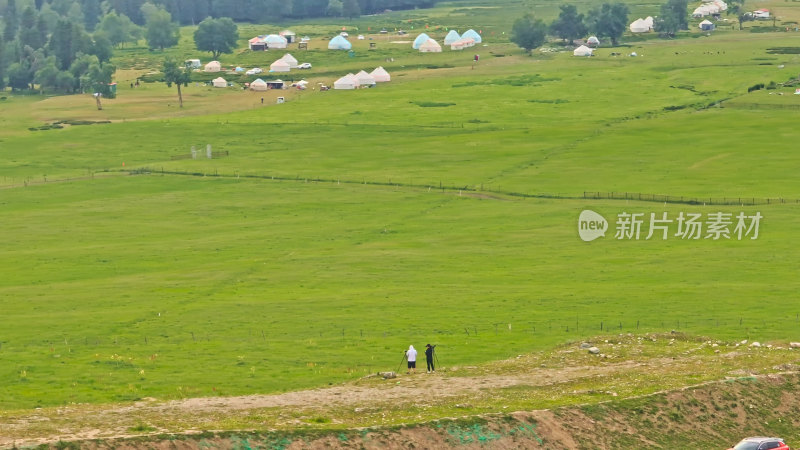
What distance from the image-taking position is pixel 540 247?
106500 mm

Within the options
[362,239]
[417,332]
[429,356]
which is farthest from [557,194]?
[429,356]

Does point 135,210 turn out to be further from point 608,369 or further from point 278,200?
point 608,369

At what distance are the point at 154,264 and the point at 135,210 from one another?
2546 cm

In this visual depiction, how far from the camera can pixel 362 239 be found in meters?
112

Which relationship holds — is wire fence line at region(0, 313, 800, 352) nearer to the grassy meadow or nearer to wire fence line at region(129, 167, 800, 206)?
the grassy meadow

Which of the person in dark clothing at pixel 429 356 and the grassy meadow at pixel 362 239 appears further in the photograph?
the grassy meadow at pixel 362 239

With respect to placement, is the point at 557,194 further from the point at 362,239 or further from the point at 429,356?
the point at 429,356

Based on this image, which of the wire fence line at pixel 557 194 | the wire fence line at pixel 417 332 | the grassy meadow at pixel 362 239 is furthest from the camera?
the wire fence line at pixel 557 194

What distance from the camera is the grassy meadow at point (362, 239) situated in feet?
248

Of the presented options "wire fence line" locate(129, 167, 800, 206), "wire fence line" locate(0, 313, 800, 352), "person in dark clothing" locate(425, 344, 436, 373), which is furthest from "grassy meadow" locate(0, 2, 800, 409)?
"person in dark clothing" locate(425, 344, 436, 373)

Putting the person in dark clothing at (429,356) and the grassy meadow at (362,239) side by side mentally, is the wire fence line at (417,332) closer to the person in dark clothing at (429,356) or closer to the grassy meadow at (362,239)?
the grassy meadow at (362,239)

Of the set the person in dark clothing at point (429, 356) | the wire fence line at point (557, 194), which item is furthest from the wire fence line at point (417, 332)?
the wire fence line at point (557, 194)

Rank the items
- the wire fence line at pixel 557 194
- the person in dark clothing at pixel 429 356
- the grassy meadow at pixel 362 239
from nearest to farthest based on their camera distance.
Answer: the person in dark clothing at pixel 429 356 → the grassy meadow at pixel 362 239 → the wire fence line at pixel 557 194

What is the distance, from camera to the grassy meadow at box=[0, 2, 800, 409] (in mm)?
75562
